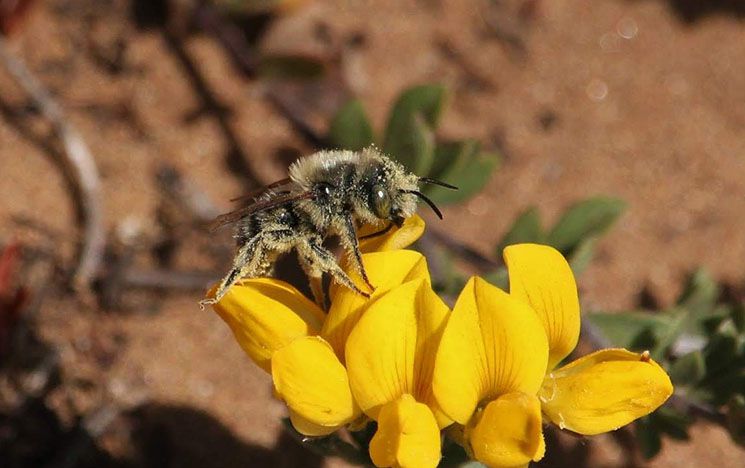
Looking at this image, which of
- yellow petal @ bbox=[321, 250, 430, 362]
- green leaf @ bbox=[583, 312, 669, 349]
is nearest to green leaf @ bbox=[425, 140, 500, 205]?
green leaf @ bbox=[583, 312, 669, 349]

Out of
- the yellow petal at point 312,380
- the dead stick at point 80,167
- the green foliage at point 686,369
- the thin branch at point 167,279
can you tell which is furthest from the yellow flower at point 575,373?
the dead stick at point 80,167

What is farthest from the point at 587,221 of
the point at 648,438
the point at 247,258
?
the point at 247,258

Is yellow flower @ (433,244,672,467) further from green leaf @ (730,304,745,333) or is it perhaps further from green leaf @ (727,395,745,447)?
green leaf @ (730,304,745,333)

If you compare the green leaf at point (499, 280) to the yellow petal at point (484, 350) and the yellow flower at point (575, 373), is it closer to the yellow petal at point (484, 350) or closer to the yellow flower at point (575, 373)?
the yellow flower at point (575, 373)

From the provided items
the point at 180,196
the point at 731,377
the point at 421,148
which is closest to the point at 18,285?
the point at 180,196

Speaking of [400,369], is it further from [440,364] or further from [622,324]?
[622,324]
